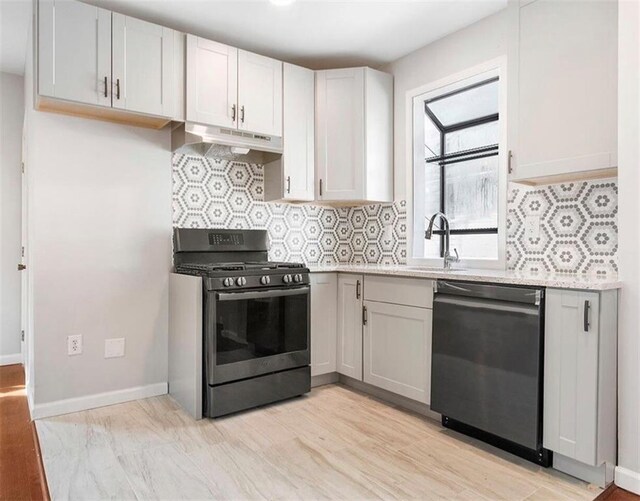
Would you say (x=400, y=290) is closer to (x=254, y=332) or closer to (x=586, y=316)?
(x=254, y=332)

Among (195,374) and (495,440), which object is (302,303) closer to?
(195,374)

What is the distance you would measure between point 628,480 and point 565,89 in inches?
72.2

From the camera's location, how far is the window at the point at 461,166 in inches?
118

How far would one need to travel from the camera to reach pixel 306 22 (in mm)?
2889

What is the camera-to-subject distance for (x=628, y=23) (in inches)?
76.1

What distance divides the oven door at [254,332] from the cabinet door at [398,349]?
447mm

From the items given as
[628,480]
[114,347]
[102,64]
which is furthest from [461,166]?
[114,347]

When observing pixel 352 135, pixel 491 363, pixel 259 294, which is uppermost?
pixel 352 135

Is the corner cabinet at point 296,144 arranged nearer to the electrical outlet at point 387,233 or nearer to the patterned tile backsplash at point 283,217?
the patterned tile backsplash at point 283,217

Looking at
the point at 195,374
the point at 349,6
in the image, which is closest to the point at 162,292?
the point at 195,374

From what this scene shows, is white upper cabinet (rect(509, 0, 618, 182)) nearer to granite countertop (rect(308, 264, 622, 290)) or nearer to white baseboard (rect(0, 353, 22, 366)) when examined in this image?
granite countertop (rect(308, 264, 622, 290))

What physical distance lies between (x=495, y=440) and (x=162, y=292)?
7.56 feet

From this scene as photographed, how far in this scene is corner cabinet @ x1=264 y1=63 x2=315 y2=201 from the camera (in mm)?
3311

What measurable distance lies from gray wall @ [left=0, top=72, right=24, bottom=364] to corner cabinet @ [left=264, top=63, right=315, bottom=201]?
2.26 m
